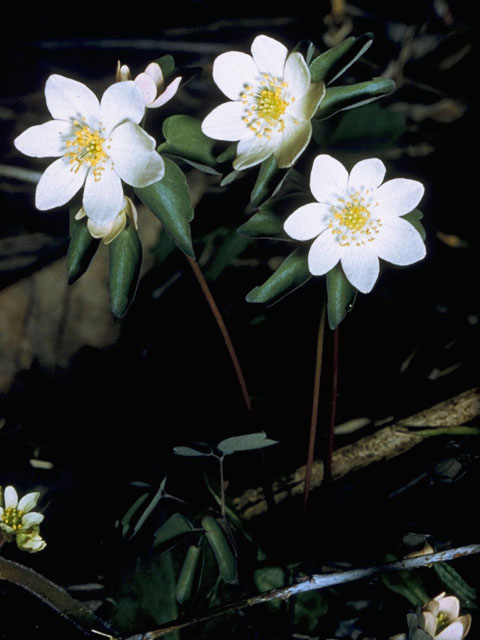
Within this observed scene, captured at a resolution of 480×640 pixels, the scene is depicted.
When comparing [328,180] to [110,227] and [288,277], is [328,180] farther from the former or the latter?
[110,227]

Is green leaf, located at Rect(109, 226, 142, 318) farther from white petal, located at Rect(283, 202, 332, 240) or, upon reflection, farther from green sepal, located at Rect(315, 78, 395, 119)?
green sepal, located at Rect(315, 78, 395, 119)

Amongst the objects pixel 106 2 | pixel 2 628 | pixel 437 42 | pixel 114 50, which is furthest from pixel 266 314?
pixel 106 2

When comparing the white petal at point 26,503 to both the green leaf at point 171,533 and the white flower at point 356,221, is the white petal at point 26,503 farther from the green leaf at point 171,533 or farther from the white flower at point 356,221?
the white flower at point 356,221

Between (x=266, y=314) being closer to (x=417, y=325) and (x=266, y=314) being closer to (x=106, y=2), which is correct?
(x=417, y=325)

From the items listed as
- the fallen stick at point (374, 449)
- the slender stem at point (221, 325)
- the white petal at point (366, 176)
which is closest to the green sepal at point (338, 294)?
the white petal at point (366, 176)

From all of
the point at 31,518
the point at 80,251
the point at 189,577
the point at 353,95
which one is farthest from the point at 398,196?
the point at 31,518
